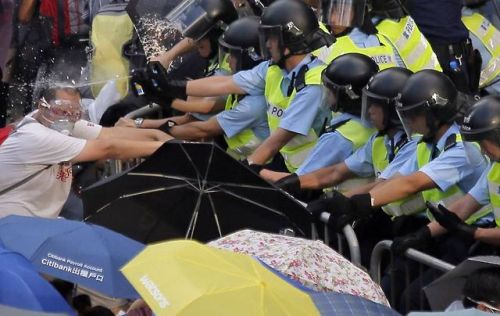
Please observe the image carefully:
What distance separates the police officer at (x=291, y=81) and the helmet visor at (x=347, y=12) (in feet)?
0.96

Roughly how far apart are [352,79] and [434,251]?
128 cm

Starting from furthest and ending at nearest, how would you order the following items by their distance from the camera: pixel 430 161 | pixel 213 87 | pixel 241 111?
pixel 213 87, pixel 241 111, pixel 430 161

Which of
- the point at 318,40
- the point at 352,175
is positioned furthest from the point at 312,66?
the point at 352,175

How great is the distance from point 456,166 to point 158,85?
2.81 m

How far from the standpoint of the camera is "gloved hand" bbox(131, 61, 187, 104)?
35.5ft

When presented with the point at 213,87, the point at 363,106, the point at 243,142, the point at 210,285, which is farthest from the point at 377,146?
the point at 210,285

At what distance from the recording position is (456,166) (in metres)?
8.71

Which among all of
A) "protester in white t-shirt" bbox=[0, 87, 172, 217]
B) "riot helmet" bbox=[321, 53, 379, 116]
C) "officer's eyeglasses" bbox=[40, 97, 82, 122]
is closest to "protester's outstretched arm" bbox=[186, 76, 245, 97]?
"riot helmet" bbox=[321, 53, 379, 116]

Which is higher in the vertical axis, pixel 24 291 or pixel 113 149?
pixel 24 291

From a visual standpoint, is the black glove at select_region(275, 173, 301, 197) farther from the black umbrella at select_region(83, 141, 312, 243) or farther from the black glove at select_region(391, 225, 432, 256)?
the black glove at select_region(391, 225, 432, 256)

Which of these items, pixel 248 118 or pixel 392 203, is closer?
pixel 392 203

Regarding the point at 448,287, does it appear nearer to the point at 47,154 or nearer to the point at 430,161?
the point at 430,161

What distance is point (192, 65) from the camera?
1191 centimetres

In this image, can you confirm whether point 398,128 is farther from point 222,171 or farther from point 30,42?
point 30,42
